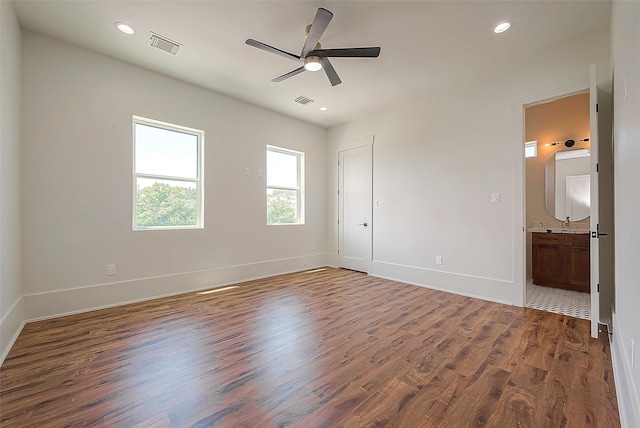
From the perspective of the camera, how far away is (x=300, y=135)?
18.5 ft

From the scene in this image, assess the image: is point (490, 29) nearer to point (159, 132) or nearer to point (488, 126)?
point (488, 126)

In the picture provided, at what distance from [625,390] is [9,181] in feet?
15.6

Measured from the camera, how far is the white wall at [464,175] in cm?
336

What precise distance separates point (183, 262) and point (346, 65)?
3.49m

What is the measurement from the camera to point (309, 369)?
2029mm

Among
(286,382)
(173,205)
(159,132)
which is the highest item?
(159,132)

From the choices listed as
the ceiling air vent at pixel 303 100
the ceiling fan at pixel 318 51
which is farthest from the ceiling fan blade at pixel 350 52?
the ceiling air vent at pixel 303 100

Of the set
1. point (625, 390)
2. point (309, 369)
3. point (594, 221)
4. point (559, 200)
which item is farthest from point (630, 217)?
point (559, 200)

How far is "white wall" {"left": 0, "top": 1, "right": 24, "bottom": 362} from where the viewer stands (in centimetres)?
226

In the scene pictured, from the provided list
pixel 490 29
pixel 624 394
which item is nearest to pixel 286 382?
pixel 624 394

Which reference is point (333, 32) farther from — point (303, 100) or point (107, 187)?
point (107, 187)

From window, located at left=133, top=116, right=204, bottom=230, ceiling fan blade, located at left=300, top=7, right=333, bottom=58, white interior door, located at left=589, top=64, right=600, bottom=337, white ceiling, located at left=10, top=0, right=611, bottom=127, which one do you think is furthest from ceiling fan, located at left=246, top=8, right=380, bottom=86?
window, located at left=133, top=116, right=204, bottom=230

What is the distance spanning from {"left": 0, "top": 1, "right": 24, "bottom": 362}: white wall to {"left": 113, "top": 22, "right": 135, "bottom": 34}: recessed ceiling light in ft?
2.55

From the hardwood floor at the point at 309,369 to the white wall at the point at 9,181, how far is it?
250 millimetres
